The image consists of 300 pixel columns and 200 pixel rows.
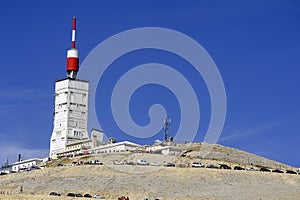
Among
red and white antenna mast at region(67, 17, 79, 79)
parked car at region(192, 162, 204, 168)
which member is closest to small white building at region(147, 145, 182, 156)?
parked car at region(192, 162, 204, 168)

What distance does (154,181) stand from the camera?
327 ft

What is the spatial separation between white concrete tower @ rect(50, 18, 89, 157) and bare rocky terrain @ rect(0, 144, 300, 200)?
24.7 meters

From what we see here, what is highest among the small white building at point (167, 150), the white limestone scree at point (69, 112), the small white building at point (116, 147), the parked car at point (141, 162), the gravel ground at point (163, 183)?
the white limestone scree at point (69, 112)

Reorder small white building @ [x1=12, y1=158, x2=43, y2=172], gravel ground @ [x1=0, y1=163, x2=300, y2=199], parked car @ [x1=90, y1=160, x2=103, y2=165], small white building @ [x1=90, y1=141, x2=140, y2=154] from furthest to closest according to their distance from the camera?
small white building @ [x1=12, y1=158, x2=43, y2=172], small white building @ [x1=90, y1=141, x2=140, y2=154], parked car @ [x1=90, y1=160, x2=103, y2=165], gravel ground @ [x1=0, y1=163, x2=300, y2=199]

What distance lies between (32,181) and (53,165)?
14.6 metres

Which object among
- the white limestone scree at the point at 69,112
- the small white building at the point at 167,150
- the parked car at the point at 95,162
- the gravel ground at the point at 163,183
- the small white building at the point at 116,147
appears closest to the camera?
the gravel ground at the point at 163,183

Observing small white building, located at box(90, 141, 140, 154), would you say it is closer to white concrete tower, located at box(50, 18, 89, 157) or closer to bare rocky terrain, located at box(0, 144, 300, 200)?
bare rocky terrain, located at box(0, 144, 300, 200)

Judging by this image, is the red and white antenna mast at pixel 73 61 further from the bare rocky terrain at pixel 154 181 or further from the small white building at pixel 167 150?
the bare rocky terrain at pixel 154 181

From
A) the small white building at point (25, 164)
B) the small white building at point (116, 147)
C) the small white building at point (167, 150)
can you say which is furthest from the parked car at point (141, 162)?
the small white building at point (25, 164)

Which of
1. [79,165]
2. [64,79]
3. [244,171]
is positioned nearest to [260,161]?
[244,171]

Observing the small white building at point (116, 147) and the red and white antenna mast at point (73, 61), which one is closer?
the small white building at point (116, 147)

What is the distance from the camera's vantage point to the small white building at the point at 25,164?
134875 millimetres

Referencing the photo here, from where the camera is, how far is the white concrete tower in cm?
14425

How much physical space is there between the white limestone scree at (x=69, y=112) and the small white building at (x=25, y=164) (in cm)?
588
